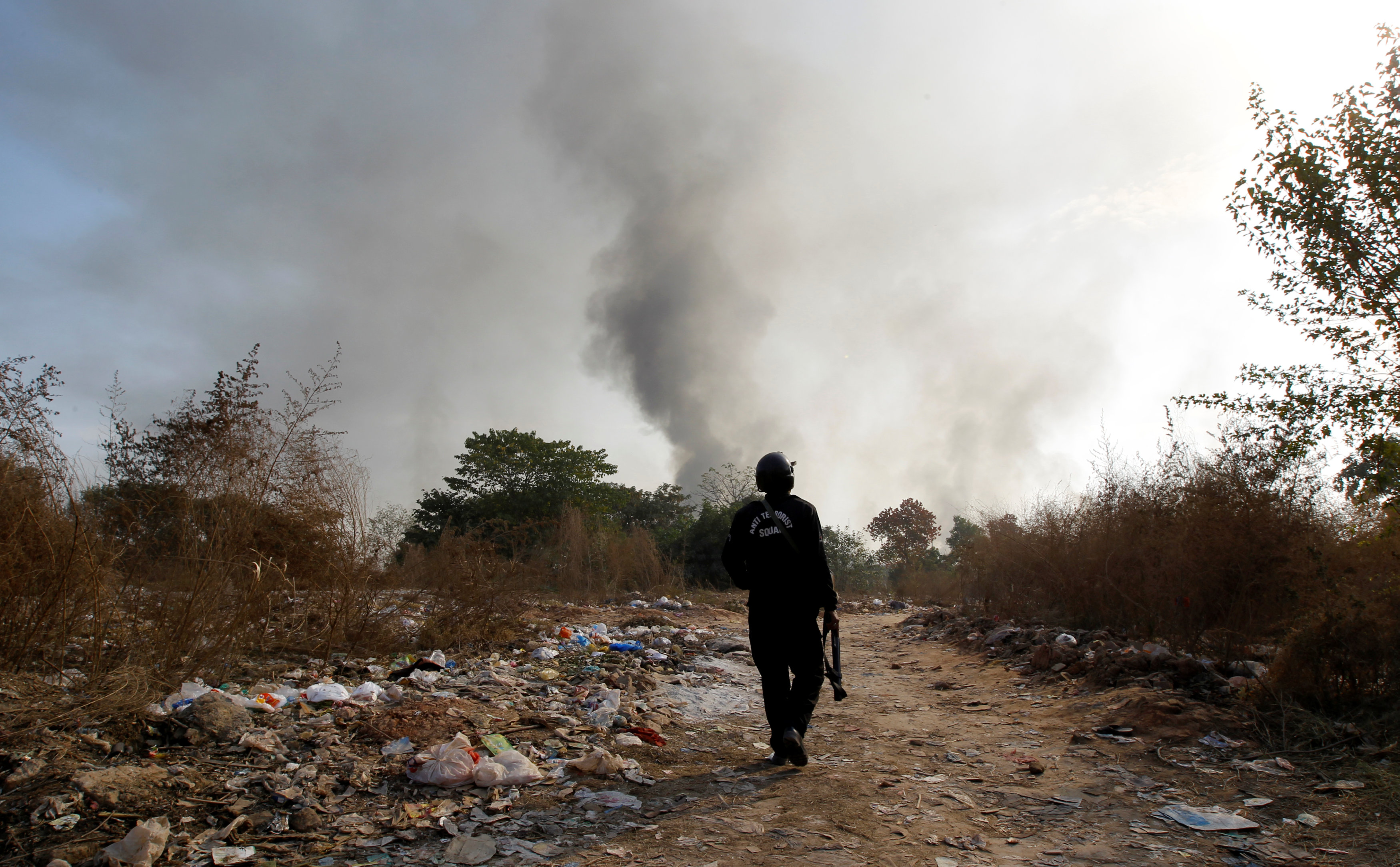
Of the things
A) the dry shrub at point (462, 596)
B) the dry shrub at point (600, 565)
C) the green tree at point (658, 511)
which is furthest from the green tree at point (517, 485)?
the dry shrub at point (462, 596)

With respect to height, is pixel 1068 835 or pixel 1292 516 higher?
pixel 1292 516

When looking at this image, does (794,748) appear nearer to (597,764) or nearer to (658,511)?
(597,764)

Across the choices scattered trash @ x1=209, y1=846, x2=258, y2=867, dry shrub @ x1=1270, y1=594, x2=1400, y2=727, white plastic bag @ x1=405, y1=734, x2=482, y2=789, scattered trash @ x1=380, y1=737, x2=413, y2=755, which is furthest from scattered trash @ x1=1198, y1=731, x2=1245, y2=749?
scattered trash @ x1=209, y1=846, x2=258, y2=867

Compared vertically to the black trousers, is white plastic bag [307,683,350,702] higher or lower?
lower

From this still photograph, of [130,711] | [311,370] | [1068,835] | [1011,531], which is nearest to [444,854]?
[130,711]

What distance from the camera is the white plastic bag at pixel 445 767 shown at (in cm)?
326

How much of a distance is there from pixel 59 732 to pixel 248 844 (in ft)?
3.91

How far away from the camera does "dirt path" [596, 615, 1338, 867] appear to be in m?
2.71

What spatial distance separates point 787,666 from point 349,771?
2278 mm

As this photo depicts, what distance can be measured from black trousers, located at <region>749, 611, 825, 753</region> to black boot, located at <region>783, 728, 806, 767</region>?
55mm

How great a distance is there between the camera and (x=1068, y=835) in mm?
2918

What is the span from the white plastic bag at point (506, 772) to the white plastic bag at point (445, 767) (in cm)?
4

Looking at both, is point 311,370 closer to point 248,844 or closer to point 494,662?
point 494,662

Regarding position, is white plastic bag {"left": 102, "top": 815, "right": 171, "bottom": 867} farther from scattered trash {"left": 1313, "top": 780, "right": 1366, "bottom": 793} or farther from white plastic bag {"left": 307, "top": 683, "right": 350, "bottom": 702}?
scattered trash {"left": 1313, "top": 780, "right": 1366, "bottom": 793}
